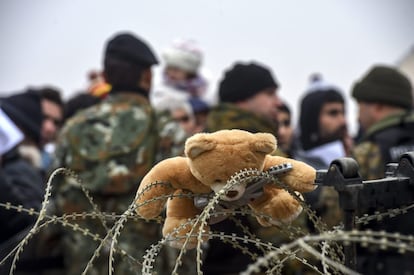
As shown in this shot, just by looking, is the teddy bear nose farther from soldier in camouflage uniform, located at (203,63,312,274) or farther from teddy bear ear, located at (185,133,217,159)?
soldier in camouflage uniform, located at (203,63,312,274)

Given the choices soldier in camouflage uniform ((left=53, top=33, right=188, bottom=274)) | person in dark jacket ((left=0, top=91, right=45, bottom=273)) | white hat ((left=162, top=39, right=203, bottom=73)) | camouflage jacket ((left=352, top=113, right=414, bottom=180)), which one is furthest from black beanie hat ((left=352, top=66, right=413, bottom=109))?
person in dark jacket ((left=0, top=91, right=45, bottom=273))

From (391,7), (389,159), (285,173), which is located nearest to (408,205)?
(285,173)

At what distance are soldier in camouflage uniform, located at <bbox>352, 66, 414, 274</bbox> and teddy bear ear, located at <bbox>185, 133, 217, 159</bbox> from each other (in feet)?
3.70

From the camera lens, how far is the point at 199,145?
1.00 meters

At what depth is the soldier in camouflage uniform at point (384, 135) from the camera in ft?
7.65

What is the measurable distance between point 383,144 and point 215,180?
155cm

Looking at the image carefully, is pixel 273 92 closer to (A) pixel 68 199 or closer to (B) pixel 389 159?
(B) pixel 389 159

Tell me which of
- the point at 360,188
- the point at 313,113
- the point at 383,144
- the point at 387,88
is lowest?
the point at 313,113

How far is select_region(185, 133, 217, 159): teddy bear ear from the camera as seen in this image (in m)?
1.00

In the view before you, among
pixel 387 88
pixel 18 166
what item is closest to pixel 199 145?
pixel 18 166

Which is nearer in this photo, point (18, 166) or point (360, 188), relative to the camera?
point (360, 188)

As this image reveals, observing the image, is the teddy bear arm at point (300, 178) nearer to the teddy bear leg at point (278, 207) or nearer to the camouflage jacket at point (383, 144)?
the teddy bear leg at point (278, 207)

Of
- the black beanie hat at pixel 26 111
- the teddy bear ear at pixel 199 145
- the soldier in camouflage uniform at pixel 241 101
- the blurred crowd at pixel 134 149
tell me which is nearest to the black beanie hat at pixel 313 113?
the blurred crowd at pixel 134 149

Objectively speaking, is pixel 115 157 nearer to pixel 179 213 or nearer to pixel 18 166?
pixel 18 166
